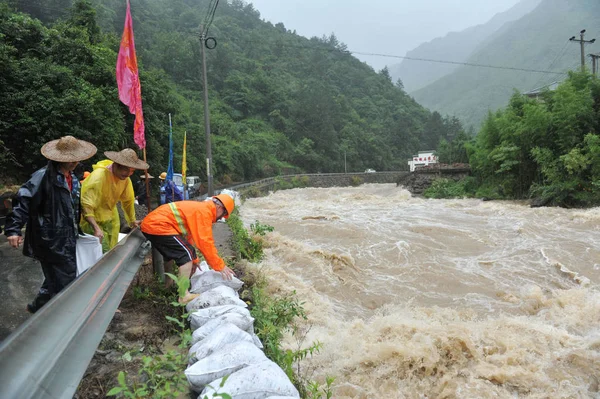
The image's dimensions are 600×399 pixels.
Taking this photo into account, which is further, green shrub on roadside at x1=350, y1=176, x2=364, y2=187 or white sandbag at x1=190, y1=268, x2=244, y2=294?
green shrub on roadside at x1=350, y1=176, x2=364, y2=187

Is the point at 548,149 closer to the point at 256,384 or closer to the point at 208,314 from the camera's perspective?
the point at 208,314

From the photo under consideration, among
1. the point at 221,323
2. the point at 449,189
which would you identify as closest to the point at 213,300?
the point at 221,323

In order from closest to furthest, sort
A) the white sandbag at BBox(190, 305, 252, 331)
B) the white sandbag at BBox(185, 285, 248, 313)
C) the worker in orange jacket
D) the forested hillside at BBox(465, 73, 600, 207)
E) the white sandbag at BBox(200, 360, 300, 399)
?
the white sandbag at BBox(200, 360, 300, 399), the white sandbag at BBox(190, 305, 252, 331), the white sandbag at BBox(185, 285, 248, 313), the worker in orange jacket, the forested hillside at BBox(465, 73, 600, 207)

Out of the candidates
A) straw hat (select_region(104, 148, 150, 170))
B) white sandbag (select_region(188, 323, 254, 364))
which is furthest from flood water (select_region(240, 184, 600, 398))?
straw hat (select_region(104, 148, 150, 170))

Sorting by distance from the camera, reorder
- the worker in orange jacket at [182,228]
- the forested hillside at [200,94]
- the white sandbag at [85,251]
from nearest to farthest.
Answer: the white sandbag at [85,251] → the worker in orange jacket at [182,228] → the forested hillside at [200,94]

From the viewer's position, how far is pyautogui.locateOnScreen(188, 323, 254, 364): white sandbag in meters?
2.14

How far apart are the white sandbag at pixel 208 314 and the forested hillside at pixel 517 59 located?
374 ft

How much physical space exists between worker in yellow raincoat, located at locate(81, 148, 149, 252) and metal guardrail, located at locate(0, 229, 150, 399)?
1.41m

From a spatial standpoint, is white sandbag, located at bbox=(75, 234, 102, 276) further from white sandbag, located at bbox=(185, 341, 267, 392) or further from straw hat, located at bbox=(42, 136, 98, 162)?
white sandbag, located at bbox=(185, 341, 267, 392)

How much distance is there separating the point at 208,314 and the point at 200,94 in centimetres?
4903

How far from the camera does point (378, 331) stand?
4.03 m

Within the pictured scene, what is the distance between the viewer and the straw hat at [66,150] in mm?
3074

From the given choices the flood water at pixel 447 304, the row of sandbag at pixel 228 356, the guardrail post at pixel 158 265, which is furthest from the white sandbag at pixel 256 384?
the guardrail post at pixel 158 265

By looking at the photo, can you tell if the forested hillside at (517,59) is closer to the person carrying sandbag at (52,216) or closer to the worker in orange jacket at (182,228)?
the worker in orange jacket at (182,228)
